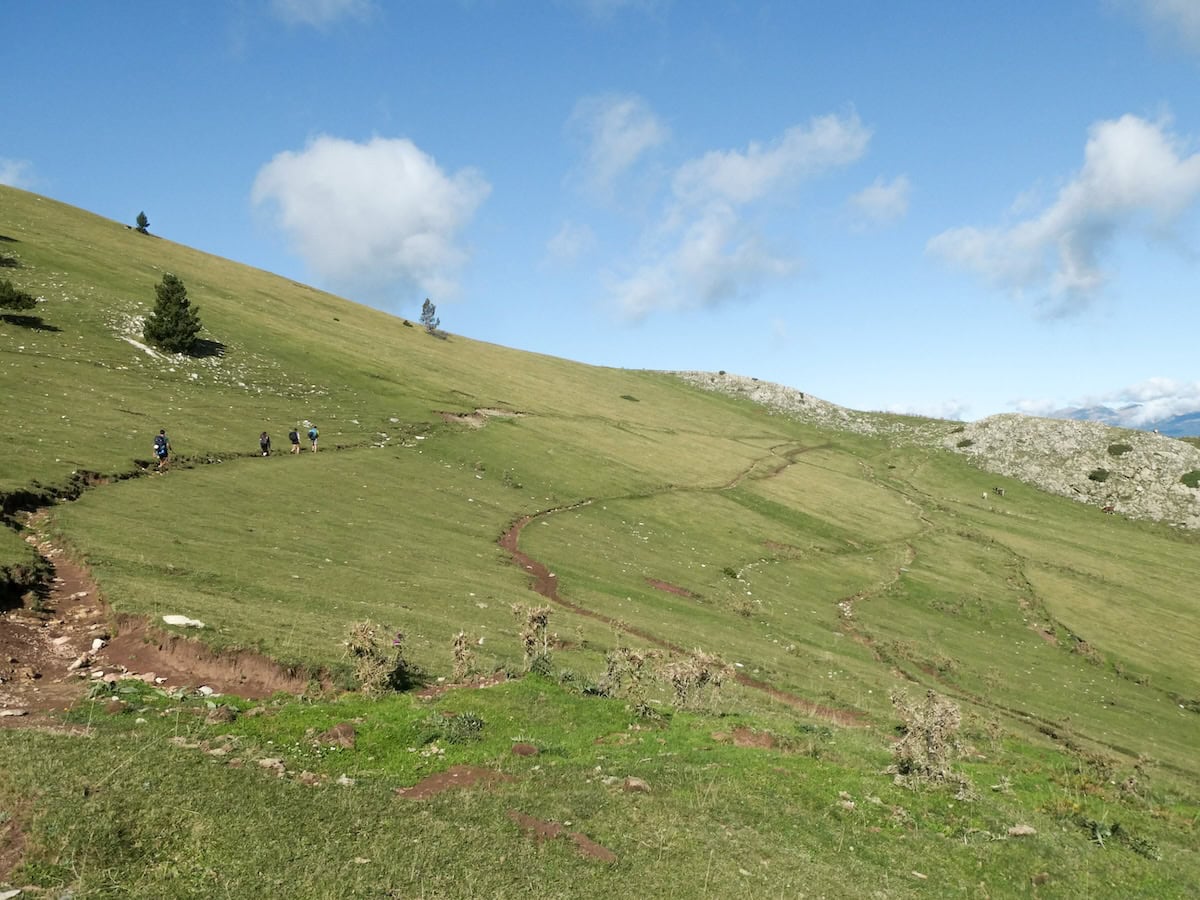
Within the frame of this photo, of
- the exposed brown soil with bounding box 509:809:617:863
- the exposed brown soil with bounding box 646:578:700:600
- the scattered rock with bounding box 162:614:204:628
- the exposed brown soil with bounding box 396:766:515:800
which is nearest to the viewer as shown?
the exposed brown soil with bounding box 509:809:617:863

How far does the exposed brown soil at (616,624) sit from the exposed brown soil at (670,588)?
8105 mm

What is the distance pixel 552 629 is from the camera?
32.3 m

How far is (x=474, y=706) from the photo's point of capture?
20.5 metres

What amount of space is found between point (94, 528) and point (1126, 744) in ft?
181

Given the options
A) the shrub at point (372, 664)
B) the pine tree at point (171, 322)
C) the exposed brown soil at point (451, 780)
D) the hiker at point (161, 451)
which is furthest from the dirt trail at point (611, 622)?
the pine tree at point (171, 322)

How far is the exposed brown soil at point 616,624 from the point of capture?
31266 mm

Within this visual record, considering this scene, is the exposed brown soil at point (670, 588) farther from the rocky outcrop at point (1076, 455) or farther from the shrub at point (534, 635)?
the rocky outcrop at point (1076, 455)

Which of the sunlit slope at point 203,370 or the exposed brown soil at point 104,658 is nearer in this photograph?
the exposed brown soil at point 104,658

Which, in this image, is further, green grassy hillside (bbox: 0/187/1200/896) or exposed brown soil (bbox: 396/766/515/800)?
exposed brown soil (bbox: 396/766/515/800)

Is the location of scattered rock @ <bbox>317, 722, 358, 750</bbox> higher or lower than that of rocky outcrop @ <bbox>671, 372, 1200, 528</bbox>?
lower

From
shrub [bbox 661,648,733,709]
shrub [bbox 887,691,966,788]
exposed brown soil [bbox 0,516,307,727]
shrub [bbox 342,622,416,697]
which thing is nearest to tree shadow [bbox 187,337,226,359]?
exposed brown soil [bbox 0,516,307,727]

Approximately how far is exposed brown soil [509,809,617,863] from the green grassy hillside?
7.1 inches

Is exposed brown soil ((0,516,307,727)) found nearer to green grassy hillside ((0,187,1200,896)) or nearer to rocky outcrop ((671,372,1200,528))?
green grassy hillside ((0,187,1200,896))

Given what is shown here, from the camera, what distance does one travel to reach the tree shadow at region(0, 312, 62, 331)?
6014cm
